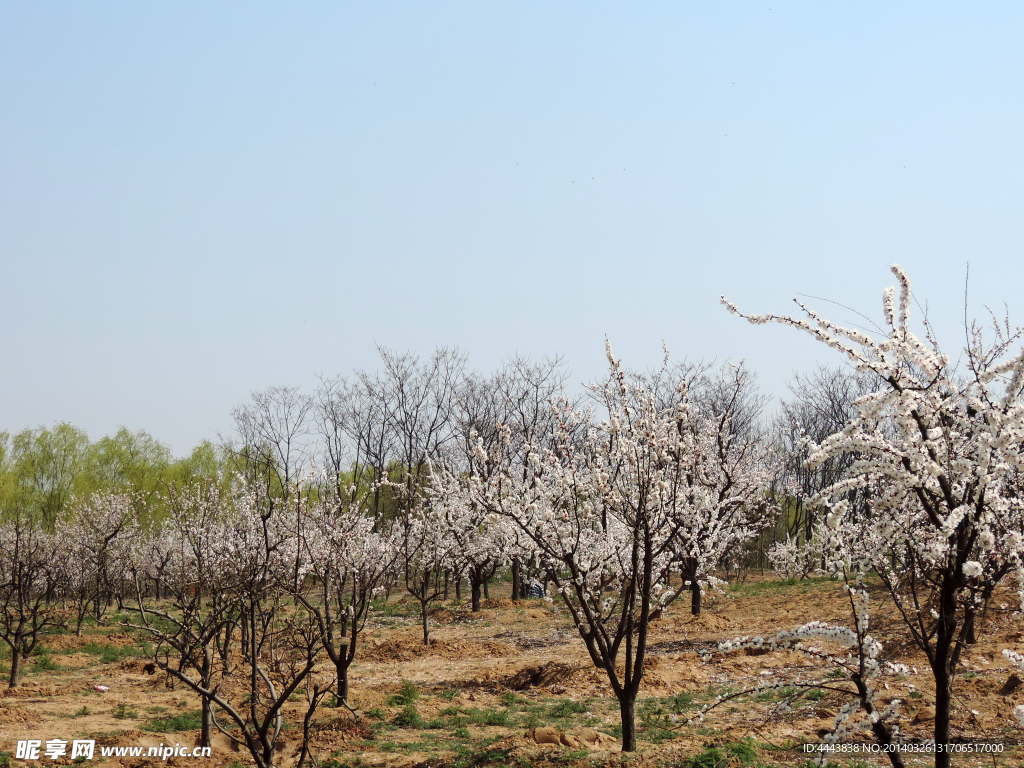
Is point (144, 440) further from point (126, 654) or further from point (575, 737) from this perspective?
point (575, 737)

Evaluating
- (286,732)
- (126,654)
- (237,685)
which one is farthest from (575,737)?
(126,654)

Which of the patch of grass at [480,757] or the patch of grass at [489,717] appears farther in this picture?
the patch of grass at [489,717]

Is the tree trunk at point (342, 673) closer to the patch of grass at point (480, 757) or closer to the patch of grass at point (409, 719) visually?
the patch of grass at point (409, 719)

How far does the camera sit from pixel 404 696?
12.4m

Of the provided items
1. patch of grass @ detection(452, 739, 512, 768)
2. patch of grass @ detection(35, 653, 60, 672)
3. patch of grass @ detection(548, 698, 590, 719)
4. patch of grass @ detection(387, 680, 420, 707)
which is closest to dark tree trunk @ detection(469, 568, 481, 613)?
patch of grass @ detection(387, 680, 420, 707)

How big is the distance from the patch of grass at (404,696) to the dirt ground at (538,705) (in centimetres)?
4

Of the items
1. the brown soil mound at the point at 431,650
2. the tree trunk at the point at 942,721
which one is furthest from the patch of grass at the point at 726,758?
the brown soil mound at the point at 431,650

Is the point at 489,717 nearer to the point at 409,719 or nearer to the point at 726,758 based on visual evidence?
the point at 409,719

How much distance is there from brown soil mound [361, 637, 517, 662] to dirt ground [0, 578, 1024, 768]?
5 centimetres

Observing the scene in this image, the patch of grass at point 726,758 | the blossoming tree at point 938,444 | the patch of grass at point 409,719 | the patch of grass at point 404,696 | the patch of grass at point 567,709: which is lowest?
the patch of grass at point 404,696

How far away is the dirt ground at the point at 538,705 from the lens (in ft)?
27.8

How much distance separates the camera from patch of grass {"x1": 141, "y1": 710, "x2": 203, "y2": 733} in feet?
34.4

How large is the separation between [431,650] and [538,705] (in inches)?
265

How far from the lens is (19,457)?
3978 cm
